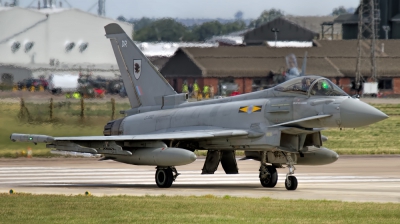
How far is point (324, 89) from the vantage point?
65.4 ft

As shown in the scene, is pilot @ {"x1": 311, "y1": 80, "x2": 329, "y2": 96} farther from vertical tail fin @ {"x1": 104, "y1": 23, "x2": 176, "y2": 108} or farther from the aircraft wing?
vertical tail fin @ {"x1": 104, "y1": 23, "x2": 176, "y2": 108}

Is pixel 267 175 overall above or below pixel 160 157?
below

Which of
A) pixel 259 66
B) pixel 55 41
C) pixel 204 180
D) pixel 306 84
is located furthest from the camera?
pixel 259 66

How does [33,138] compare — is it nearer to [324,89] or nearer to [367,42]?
[324,89]

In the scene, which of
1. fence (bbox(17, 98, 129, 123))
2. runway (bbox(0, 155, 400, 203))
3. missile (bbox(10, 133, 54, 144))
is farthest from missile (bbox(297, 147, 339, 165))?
fence (bbox(17, 98, 129, 123))

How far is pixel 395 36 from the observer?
334 ft

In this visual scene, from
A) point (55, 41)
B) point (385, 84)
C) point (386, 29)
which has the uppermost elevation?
point (386, 29)

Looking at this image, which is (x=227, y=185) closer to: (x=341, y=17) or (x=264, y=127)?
(x=264, y=127)

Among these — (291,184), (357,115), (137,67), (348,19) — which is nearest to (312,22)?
(348,19)

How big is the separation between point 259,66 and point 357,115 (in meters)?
64.1

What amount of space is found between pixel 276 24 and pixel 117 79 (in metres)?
56.6

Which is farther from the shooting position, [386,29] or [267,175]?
[386,29]

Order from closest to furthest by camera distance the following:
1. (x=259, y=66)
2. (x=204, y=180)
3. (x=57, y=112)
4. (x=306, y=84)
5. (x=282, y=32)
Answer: (x=306, y=84), (x=204, y=180), (x=57, y=112), (x=259, y=66), (x=282, y=32)

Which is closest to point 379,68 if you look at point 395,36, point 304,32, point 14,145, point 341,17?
point 395,36
